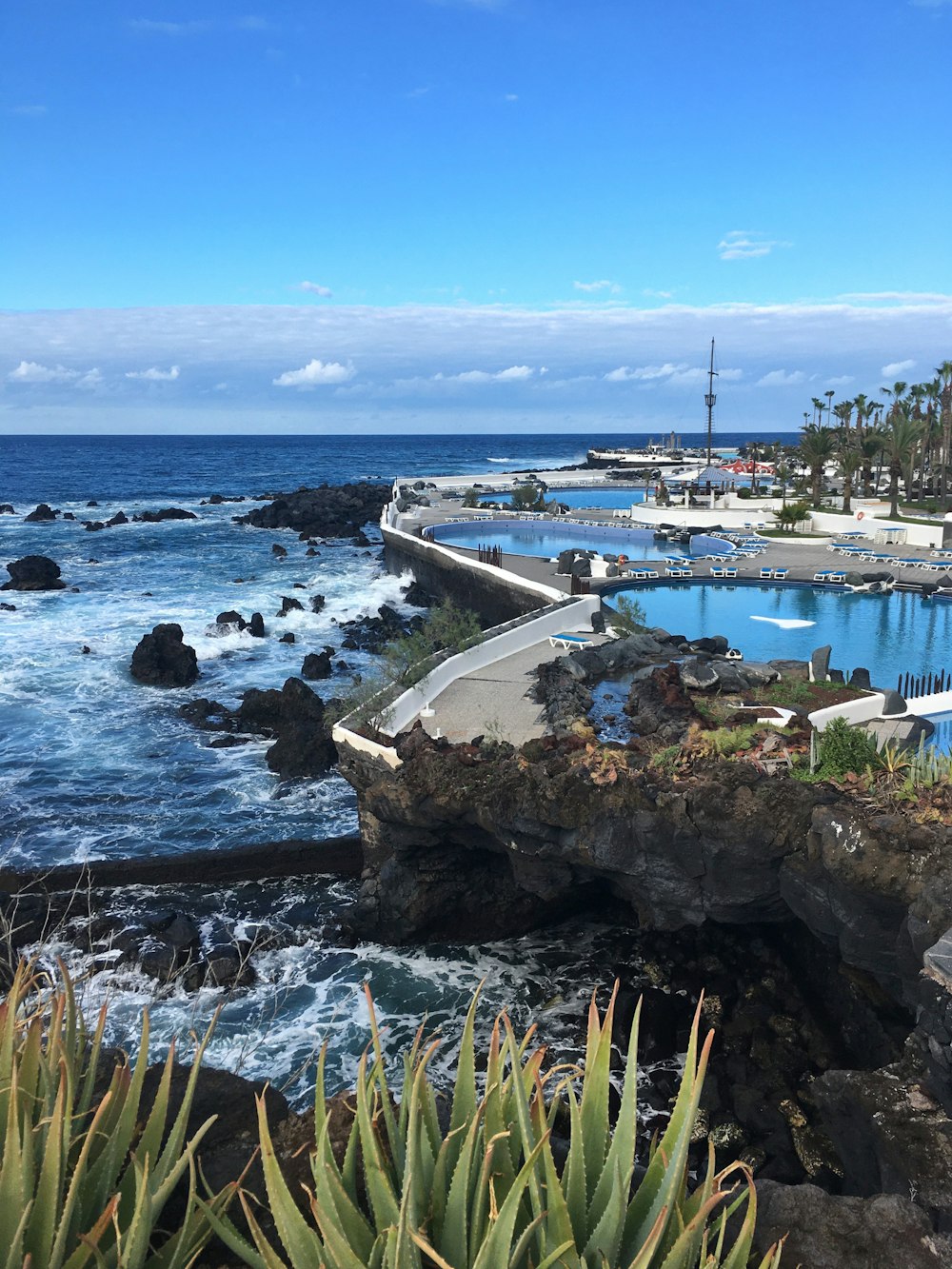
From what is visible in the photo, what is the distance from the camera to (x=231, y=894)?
13.7m

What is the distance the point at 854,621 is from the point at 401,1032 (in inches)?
622

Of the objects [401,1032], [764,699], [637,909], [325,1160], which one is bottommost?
[401,1032]

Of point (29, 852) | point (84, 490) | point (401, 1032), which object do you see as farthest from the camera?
point (84, 490)

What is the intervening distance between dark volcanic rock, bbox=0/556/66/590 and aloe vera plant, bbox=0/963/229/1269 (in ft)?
122

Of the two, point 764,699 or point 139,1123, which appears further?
point 764,699

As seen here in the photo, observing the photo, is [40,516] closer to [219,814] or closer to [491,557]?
[491,557]

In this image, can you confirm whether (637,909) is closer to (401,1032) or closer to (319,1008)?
(401,1032)

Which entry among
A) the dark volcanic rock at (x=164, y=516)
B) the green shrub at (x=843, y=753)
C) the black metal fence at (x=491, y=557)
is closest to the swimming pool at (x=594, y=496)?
the black metal fence at (x=491, y=557)

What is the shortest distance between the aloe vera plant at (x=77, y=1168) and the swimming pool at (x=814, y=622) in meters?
16.2

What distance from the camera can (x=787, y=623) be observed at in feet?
71.3

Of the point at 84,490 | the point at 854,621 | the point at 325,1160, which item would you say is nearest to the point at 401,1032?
the point at 325,1160

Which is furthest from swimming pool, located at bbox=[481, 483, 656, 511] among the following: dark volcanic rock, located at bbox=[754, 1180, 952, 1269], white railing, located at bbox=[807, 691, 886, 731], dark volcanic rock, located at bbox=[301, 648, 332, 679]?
dark volcanic rock, located at bbox=[754, 1180, 952, 1269]

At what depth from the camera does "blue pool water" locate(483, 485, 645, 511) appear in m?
51.7

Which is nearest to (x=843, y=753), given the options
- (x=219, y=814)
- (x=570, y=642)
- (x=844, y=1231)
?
(x=844, y=1231)
